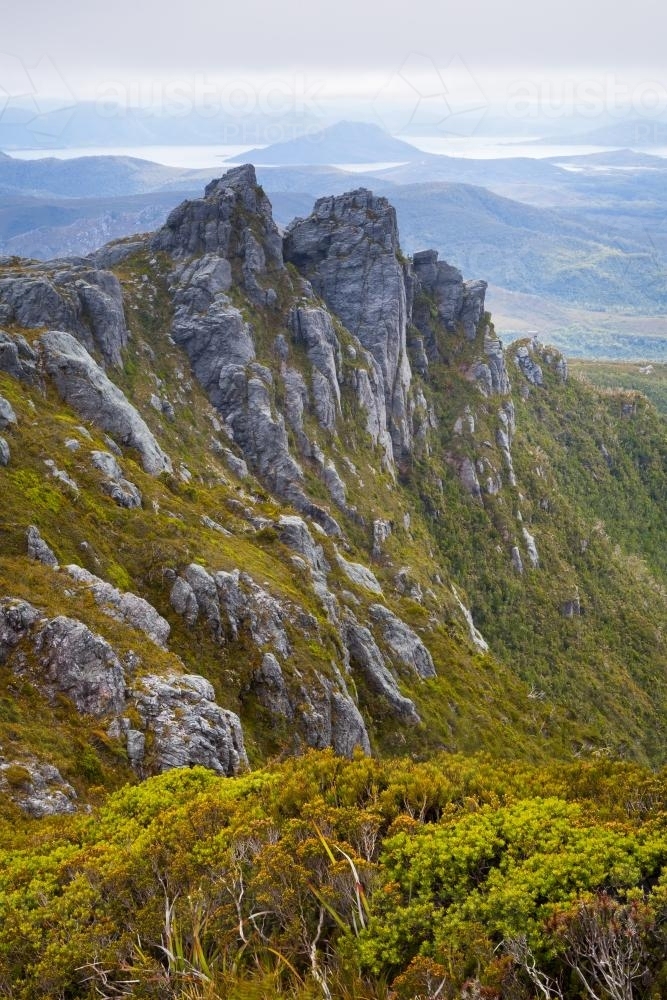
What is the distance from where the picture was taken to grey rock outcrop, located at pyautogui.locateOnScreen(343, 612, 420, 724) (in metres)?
74.2

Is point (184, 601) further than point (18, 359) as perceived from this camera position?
No

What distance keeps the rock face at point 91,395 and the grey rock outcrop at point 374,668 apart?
30304 millimetres

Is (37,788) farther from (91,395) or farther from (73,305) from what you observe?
(73,305)

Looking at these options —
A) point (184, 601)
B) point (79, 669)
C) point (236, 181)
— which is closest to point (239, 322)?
point (236, 181)

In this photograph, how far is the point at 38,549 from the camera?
49.5 m

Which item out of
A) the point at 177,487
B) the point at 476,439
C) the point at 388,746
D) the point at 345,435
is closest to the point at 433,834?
the point at 388,746

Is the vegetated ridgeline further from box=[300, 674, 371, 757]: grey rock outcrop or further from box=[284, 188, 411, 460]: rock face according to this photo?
box=[284, 188, 411, 460]: rock face

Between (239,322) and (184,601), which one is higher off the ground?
(239,322)

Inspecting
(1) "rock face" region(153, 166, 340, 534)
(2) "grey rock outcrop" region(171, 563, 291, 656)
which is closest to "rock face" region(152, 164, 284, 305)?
(1) "rock face" region(153, 166, 340, 534)

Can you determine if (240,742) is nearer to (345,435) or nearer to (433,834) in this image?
(433,834)

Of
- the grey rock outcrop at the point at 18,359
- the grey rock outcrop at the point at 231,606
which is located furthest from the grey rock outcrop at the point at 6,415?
the grey rock outcrop at the point at 231,606

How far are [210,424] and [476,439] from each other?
312 feet

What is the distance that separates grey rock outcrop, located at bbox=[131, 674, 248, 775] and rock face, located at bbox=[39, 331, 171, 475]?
41445mm

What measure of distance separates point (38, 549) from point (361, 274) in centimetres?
13572
